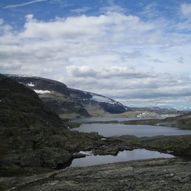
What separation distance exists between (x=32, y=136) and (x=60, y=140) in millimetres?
11778

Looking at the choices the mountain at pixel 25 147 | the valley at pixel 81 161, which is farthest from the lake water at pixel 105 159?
the mountain at pixel 25 147

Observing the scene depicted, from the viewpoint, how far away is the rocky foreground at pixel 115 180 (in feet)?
128

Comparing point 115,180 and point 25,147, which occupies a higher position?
point 115,180

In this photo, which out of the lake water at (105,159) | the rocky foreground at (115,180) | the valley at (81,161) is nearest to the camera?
the rocky foreground at (115,180)

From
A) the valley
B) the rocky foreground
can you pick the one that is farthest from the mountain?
the rocky foreground

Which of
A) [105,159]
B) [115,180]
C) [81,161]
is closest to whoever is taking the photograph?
[115,180]

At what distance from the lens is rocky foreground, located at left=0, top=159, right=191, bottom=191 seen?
39.2 m

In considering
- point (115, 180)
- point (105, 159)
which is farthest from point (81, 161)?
point (115, 180)

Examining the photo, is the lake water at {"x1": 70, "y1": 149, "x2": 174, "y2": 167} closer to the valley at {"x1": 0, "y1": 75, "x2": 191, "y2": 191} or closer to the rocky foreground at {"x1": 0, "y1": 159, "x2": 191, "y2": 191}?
the valley at {"x1": 0, "y1": 75, "x2": 191, "y2": 191}

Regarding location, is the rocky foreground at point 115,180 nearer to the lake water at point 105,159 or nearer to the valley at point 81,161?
the valley at point 81,161

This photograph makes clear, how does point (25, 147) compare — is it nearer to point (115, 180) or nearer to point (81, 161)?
point (81, 161)

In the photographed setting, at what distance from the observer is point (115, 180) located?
41.9m

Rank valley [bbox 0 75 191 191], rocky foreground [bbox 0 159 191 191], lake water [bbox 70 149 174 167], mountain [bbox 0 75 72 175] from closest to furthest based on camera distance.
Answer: rocky foreground [bbox 0 159 191 191], valley [bbox 0 75 191 191], mountain [bbox 0 75 72 175], lake water [bbox 70 149 174 167]

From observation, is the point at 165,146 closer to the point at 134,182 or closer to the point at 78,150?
the point at 78,150
